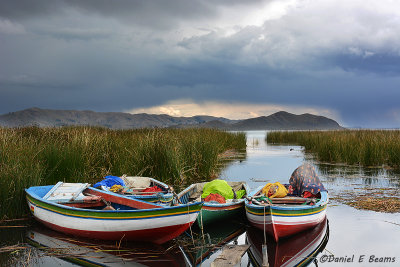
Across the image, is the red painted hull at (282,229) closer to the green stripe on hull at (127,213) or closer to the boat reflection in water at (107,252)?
the green stripe on hull at (127,213)

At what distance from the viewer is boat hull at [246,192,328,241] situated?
23.2 feet

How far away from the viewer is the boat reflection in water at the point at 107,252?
6500 millimetres

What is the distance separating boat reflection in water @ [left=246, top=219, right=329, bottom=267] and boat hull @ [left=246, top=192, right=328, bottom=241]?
0.59ft

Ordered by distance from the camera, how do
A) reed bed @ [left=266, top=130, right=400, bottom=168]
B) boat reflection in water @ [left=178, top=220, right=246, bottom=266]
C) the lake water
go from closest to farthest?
the lake water, boat reflection in water @ [left=178, top=220, right=246, bottom=266], reed bed @ [left=266, top=130, right=400, bottom=168]

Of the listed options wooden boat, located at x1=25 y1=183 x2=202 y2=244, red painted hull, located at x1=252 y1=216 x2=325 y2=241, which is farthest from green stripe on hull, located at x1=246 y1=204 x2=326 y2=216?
wooden boat, located at x1=25 y1=183 x2=202 y2=244

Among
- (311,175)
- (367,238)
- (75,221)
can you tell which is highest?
(311,175)

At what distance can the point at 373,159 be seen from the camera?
60.7ft

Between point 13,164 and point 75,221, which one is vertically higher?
point 13,164

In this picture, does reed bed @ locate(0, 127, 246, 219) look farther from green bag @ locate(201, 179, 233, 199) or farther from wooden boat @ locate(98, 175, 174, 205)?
green bag @ locate(201, 179, 233, 199)

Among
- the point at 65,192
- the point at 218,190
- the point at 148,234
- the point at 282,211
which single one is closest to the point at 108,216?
the point at 148,234

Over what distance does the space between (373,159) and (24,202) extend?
16.3 metres

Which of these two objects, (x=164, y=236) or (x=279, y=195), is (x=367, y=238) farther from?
(x=164, y=236)

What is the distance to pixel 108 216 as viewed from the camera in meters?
6.84

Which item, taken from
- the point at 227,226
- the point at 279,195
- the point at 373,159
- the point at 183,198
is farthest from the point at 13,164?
the point at 373,159
